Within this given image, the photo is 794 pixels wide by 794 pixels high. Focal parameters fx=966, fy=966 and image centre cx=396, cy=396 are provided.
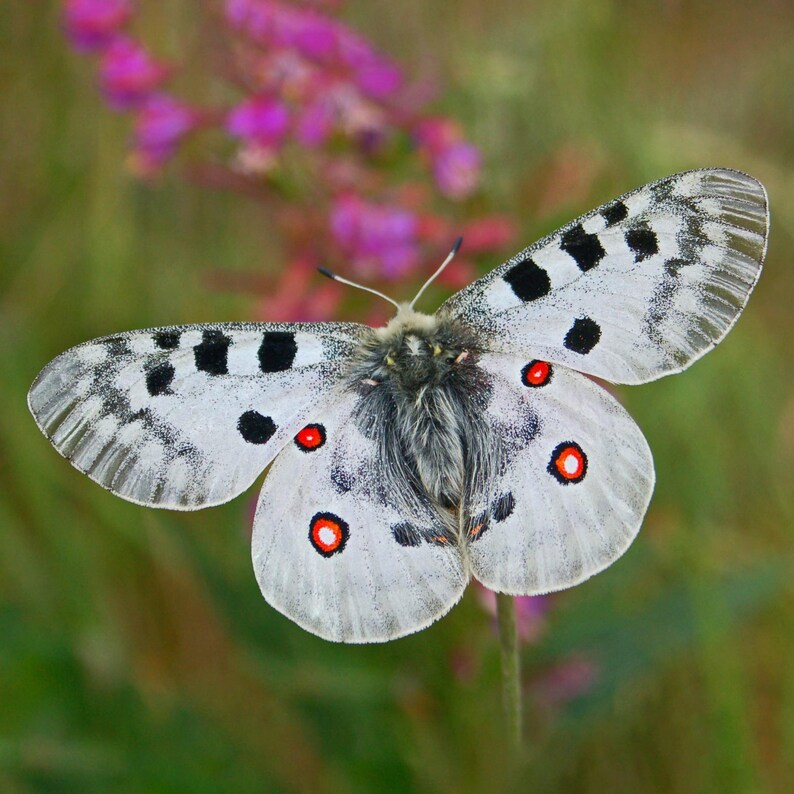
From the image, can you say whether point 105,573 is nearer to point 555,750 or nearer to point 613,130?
point 555,750

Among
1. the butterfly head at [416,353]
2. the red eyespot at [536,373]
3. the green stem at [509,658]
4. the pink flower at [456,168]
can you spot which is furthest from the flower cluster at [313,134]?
the green stem at [509,658]

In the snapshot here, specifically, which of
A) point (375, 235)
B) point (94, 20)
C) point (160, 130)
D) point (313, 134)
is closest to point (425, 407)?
point (375, 235)

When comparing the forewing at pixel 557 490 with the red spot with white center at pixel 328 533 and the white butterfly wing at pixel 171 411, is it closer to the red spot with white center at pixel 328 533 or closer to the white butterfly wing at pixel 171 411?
the red spot with white center at pixel 328 533

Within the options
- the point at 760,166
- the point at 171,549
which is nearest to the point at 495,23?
the point at 760,166

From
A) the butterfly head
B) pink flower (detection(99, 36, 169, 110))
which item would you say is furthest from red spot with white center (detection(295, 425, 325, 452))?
pink flower (detection(99, 36, 169, 110))

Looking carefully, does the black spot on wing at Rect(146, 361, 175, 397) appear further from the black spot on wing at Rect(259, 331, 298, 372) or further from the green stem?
the green stem
